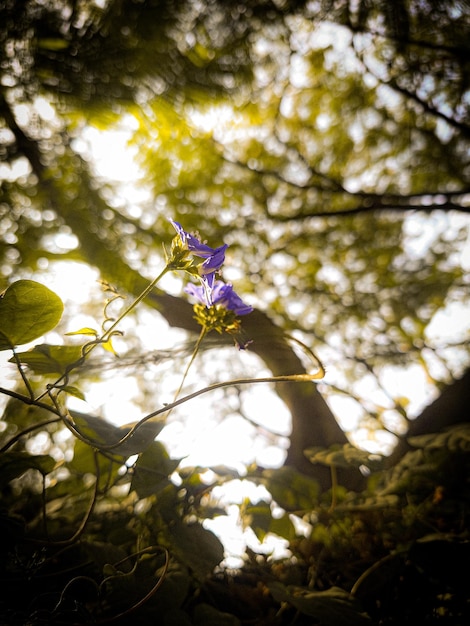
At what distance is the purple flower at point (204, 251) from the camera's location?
0.59 meters

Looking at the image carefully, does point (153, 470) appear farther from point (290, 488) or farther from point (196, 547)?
point (290, 488)

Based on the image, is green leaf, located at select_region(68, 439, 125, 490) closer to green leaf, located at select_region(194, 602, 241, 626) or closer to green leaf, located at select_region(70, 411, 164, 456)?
green leaf, located at select_region(70, 411, 164, 456)

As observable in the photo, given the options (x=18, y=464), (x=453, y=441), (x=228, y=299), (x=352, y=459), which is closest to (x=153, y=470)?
(x=18, y=464)

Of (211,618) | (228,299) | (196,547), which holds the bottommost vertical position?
(211,618)

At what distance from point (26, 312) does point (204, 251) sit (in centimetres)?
33

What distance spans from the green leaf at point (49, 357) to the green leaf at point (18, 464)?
169mm

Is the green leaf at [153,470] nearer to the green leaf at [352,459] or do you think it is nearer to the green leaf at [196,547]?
the green leaf at [196,547]

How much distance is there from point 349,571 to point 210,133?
2085 mm

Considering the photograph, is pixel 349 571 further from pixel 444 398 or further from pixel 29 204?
pixel 29 204

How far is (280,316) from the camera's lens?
1936mm

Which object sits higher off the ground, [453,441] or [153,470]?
[453,441]

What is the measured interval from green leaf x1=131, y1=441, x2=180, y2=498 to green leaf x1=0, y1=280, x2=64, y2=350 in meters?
0.32

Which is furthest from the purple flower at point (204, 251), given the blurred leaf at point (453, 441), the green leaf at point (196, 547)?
the blurred leaf at point (453, 441)

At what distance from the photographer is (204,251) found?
59 centimetres
